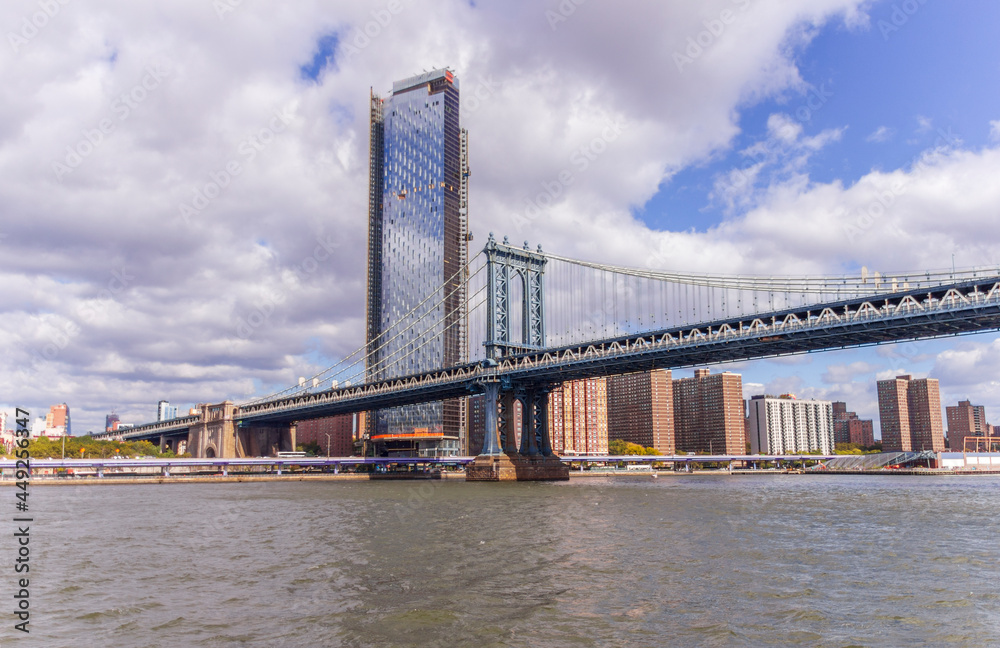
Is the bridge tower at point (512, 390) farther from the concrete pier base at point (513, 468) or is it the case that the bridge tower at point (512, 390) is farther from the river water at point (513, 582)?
the river water at point (513, 582)

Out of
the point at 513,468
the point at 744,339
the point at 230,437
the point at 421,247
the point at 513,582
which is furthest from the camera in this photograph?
the point at 421,247

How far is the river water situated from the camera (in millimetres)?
15141

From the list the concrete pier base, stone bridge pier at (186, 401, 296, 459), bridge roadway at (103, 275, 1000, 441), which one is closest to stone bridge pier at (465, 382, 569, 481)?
the concrete pier base

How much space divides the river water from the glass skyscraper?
139620 mm

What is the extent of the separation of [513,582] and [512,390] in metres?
75.0

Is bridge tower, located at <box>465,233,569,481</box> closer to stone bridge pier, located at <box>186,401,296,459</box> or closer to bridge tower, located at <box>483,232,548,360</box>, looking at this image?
bridge tower, located at <box>483,232,548,360</box>

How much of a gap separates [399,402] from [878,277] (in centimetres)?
7370

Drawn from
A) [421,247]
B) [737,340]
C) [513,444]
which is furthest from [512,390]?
[421,247]

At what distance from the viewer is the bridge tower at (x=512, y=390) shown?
9025 centimetres

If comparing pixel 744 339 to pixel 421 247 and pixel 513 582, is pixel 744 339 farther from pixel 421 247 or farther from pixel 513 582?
pixel 421 247

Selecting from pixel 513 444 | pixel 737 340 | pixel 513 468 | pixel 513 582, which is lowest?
pixel 513 468

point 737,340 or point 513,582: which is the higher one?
point 737,340

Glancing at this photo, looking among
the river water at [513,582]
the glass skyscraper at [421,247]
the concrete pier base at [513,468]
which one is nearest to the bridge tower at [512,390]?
the concrete pier base at [513,468]

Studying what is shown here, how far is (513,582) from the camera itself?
67.1 ft
